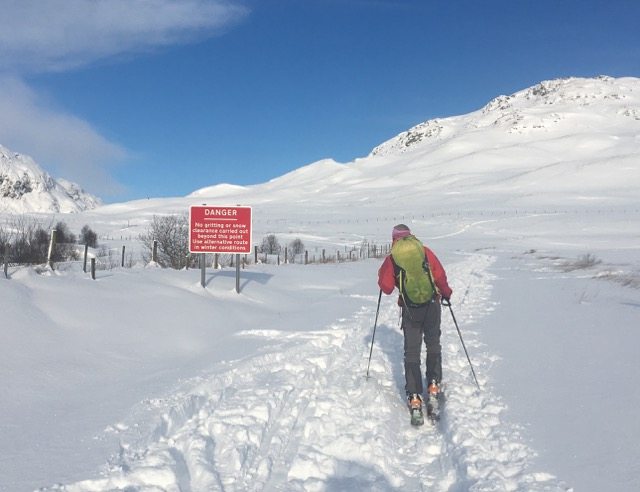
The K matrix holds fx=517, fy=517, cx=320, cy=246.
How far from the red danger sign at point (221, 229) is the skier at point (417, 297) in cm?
668

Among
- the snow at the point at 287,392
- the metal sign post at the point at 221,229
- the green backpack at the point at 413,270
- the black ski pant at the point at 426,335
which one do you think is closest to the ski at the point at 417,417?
the snow at the point at 287,392

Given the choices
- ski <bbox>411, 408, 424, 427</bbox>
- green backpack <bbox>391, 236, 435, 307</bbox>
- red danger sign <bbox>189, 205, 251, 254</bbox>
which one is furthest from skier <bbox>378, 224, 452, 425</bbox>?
red danger sign <bbox>189, 205, 251, 254</bbox>

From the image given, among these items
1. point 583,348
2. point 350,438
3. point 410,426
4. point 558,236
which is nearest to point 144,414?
point 350,438

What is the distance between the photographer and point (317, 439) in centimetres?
451

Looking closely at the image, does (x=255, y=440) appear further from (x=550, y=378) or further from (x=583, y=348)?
(x=583, y=348)

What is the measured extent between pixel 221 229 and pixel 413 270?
23.7ft

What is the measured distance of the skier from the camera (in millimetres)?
5254

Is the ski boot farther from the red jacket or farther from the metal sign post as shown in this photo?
the metal sign post

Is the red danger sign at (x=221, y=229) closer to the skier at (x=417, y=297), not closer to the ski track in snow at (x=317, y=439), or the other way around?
the ski track in snow at (x=317, y=439)

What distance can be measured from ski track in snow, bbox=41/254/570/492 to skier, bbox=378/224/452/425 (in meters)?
0.33

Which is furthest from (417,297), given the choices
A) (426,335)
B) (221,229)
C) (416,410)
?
(221,229)

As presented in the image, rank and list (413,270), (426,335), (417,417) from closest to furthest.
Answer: (417,417)
(413,270)
(426,335)

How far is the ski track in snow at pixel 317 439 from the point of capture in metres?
3.72

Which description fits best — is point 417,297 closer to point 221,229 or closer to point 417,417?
point 417,417
